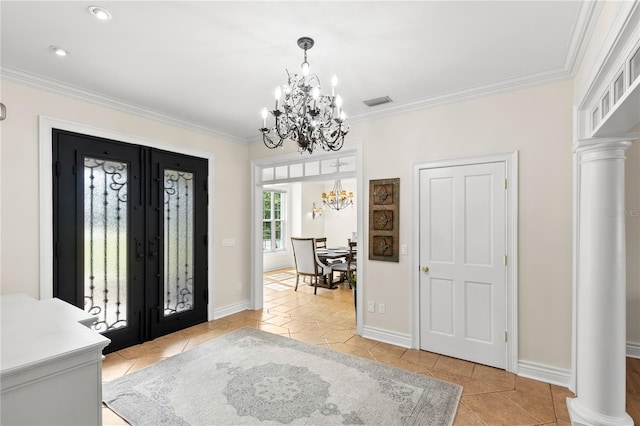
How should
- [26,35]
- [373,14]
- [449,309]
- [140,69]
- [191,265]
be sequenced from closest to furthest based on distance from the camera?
[373,14]
[26,35]
[140,69]
[449,309]
[191,265]

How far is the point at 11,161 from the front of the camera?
109 inches

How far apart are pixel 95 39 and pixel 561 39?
344 centimetres

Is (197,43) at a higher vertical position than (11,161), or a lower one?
higher

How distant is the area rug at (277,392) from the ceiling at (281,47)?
9.05 feet

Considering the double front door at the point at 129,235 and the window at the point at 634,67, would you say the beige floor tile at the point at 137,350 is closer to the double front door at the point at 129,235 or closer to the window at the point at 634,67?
the double front door at the point at 129,235

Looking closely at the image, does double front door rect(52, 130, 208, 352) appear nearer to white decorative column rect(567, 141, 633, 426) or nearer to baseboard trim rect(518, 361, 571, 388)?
baseboard trim rect(518, 361, 571, 388)

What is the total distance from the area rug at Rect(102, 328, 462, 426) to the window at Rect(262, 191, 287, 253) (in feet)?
18.4

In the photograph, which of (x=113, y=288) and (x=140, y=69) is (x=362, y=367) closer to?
(x=113, y=288)

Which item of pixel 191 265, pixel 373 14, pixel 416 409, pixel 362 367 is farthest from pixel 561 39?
pixel 191 265

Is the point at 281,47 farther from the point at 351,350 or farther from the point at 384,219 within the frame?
the point at 351,350

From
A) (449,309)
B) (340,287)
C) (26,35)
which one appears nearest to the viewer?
(26,35)

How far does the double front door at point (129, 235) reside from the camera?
10.3 feet

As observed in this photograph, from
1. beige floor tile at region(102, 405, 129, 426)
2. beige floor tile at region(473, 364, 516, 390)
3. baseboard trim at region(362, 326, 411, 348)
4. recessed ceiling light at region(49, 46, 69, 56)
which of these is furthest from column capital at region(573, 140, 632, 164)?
recessed ceiling light at region(49, 46, 69, 56)

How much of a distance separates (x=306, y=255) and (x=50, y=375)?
16.9ft
